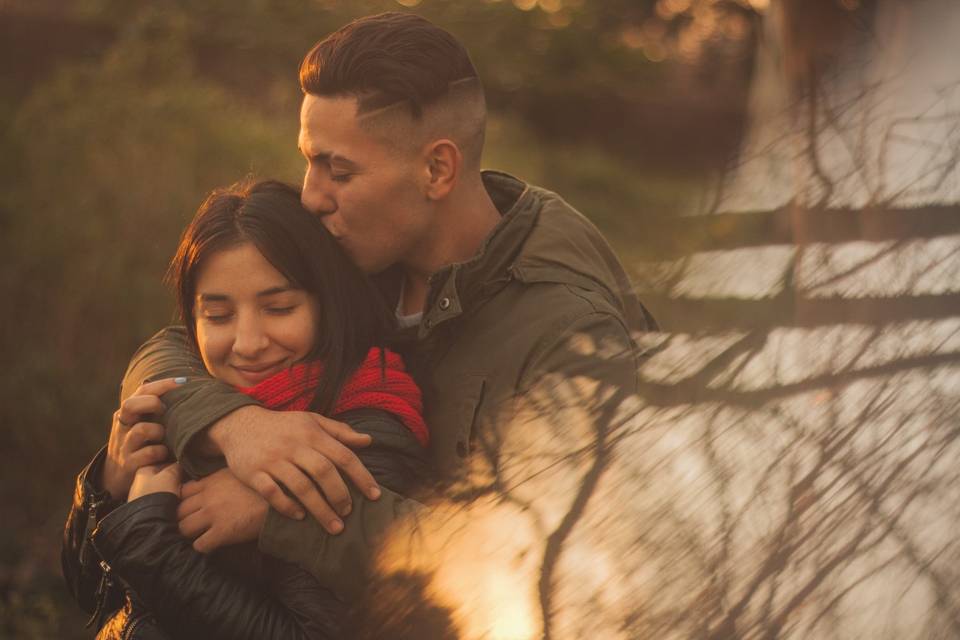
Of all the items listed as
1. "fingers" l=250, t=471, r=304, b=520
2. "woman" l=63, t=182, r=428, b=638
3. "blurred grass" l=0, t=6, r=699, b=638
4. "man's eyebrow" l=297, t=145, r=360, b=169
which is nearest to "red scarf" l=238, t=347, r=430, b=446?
"woman" l=63, t=182, r=428, b=638

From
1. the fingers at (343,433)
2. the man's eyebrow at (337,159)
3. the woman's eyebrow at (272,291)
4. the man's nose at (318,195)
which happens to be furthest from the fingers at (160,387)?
the man's eyebrow at (337,159)

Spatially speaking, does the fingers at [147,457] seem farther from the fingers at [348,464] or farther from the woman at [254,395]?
the fingers at [348,464]

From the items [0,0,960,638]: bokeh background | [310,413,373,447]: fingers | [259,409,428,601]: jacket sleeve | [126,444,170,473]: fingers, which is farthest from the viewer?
[126,444,170,473]: fingers

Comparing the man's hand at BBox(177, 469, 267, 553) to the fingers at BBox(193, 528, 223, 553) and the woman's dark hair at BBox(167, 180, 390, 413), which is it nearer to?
the fingers at BBox(193, 528, 223, 553)

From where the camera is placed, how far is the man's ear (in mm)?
2387

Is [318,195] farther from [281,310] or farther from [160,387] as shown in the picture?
[160,387]

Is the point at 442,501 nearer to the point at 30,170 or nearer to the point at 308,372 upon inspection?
the point at 308,372

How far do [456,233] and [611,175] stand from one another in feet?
21.9

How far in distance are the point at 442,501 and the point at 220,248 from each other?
75cm

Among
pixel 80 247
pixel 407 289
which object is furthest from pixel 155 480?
pixel 80 247

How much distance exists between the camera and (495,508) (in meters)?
1.40

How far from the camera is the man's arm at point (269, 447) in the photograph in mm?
1794

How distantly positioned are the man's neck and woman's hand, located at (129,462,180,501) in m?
0.68

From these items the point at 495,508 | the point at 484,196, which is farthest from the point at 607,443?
the point at 484,196
